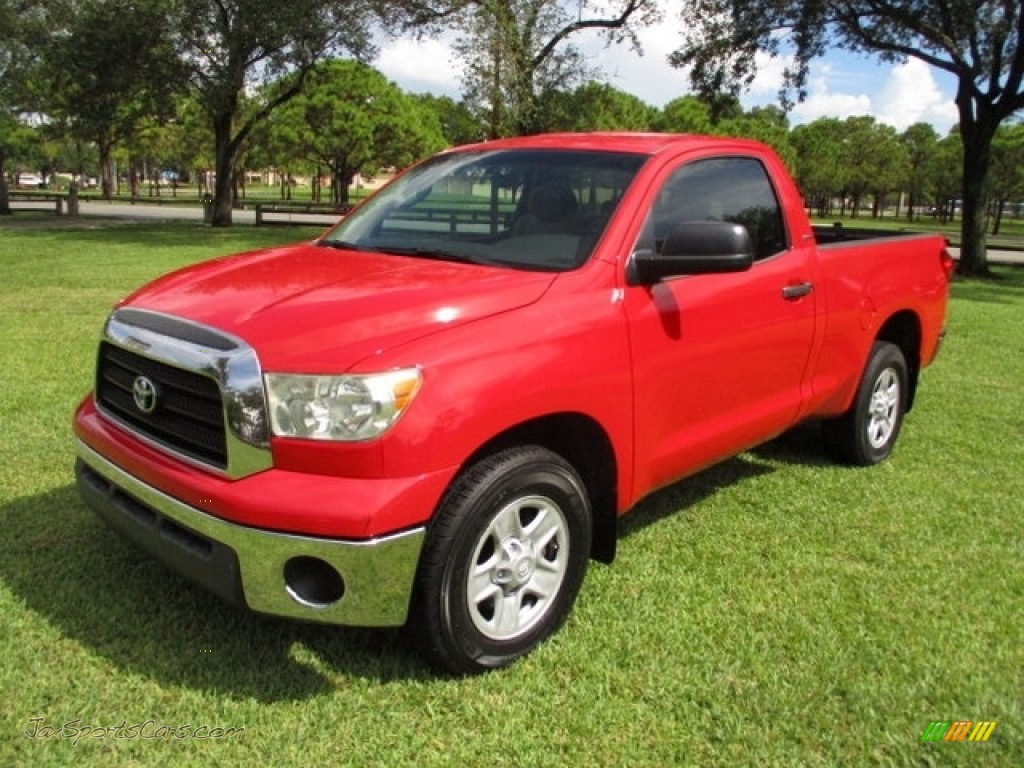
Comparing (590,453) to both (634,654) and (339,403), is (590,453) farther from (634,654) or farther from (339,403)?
(339,403)

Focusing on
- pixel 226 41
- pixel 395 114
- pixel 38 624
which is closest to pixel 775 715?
pixel 38 624

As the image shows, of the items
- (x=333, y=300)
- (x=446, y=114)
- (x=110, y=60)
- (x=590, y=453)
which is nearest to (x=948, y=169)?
(x=446, y=114)

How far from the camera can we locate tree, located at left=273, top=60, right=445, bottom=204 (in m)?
42.9

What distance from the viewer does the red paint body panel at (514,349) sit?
2.53 metres

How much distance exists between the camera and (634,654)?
3.06m

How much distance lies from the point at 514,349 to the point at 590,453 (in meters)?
0.64

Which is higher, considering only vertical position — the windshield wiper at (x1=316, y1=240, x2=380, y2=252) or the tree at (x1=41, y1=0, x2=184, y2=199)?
the tree at (x1=41, y1=0, x2=184, y2=199)

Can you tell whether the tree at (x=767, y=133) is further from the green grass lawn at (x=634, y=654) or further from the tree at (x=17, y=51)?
the green grass lawn at (x=634, y=654)

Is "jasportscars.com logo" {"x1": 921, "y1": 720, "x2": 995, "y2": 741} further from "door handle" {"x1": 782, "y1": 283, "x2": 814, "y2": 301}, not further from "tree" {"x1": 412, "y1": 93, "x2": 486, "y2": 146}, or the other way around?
"tree" {"x1": 412, "y1": 93, "x2": 486, "y2": 146}

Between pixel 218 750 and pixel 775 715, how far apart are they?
5.53 ft

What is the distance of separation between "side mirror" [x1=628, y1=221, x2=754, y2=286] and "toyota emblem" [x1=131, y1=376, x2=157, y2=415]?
170 cm

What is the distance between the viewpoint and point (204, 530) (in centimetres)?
260

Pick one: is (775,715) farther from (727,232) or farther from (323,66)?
(323,66)

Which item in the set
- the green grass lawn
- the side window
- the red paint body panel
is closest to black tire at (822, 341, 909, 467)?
the green grass lawn
